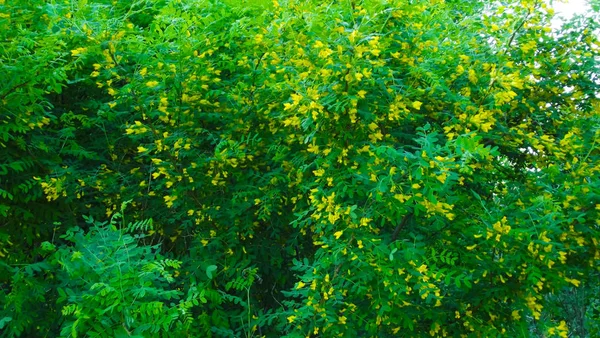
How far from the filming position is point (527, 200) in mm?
3182

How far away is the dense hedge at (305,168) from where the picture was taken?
293 centimetres

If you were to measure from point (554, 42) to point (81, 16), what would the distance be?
2510mm

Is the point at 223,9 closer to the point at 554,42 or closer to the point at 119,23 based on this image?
the point at 119,23

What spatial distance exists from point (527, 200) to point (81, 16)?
2.44 meters

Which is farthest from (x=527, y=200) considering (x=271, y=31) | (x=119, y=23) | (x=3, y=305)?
(x=3, y=305)

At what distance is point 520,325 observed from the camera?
321 cm

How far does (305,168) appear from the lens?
129 inches

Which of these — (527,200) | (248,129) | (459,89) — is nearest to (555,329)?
(527,200)

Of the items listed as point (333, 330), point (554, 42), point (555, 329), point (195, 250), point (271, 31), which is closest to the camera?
point (555, 329)

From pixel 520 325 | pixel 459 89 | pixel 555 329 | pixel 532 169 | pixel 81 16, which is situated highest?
pixel 81 16

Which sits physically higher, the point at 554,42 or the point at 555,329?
the point at 554,42

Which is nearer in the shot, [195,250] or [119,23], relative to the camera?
[119,23]

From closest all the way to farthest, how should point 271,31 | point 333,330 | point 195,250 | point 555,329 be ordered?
point 555,329 → point 333,330 → point 271,31 → point 195,250

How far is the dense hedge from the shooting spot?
293 cm
